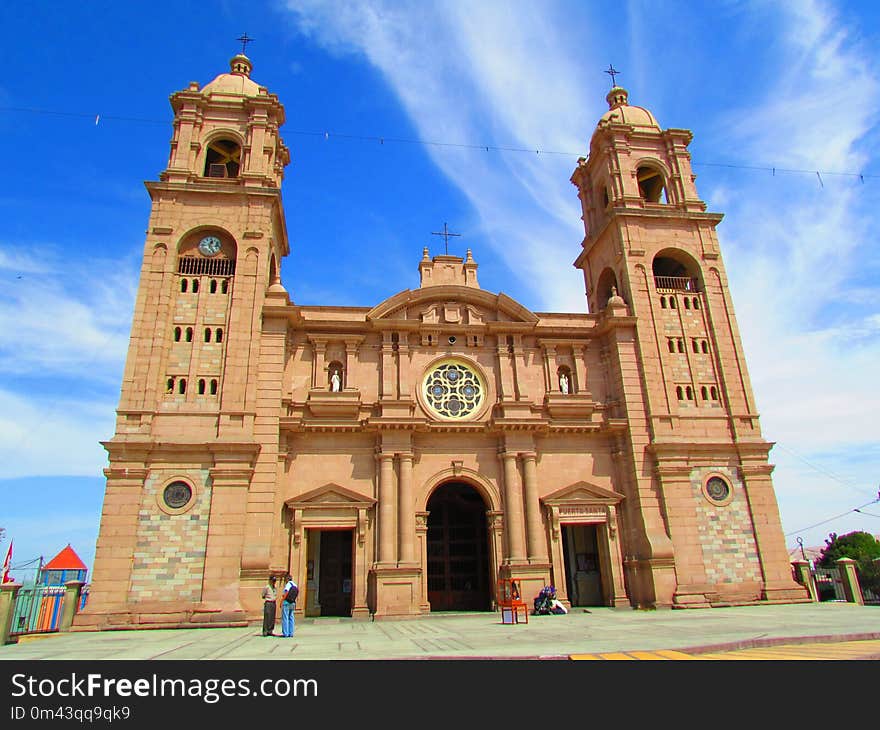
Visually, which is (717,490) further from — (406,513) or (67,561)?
(67,561)

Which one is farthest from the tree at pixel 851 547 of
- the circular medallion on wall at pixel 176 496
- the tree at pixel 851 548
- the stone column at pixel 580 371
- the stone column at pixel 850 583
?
the circular medallion on wall at pixel 176 496

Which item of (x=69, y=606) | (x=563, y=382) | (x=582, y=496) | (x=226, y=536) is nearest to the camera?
(x=69, y=606)

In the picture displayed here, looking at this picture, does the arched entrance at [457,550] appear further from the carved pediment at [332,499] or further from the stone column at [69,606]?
the stone column at [69,606]

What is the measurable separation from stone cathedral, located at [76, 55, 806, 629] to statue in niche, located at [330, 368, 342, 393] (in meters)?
0.12

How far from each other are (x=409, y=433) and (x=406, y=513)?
3.71m

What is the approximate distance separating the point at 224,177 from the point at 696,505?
2971 centimetres

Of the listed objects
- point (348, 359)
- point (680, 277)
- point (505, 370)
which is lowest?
point (505, 370)

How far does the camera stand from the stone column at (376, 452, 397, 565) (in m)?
26.4

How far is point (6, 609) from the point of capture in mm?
17031

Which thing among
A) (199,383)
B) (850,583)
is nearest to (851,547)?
(850,583)

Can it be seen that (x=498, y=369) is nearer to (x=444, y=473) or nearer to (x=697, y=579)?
(x=444, y=473)

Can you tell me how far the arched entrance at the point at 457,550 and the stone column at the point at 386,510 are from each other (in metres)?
2.48

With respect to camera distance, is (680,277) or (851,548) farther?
(851,548)

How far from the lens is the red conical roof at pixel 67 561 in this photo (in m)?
37.4
